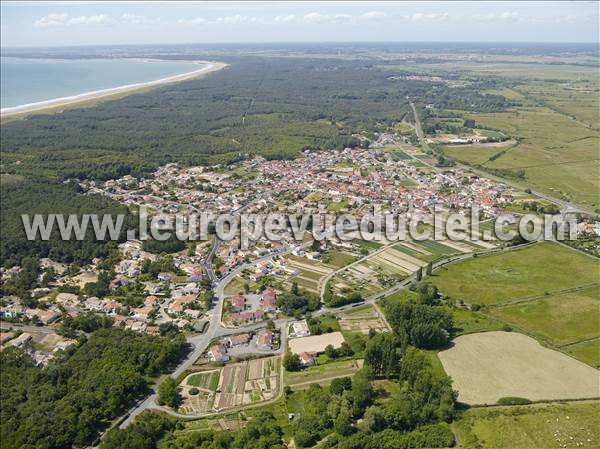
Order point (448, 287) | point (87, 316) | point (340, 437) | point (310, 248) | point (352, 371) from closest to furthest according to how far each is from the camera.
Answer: point (340, 437) → point (352, 371) → point (87, 316) → point (448, 287) → point (310, 248)

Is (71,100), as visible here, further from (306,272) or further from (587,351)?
(587,351)

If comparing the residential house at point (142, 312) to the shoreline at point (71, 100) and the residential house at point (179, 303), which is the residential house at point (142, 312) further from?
the shoreline at point (71, 100)

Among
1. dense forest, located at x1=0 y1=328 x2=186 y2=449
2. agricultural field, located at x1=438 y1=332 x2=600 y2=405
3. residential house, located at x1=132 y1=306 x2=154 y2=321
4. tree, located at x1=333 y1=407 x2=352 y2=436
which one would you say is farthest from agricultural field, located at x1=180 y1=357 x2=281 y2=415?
agricultural field, located at x1=438 y1=332 x2=600 y2=405

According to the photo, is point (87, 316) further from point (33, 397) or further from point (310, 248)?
point (310, 248)

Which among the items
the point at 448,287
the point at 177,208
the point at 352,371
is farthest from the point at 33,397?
the point at 177,208

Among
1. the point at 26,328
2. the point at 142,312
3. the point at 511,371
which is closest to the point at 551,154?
the point at 511,371

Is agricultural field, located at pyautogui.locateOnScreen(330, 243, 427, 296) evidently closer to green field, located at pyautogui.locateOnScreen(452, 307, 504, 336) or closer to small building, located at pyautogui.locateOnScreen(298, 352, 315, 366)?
green field, located at pyautogui.locateOnScreen(452, 307, 504, 336)

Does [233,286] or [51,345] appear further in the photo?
[233,286]
